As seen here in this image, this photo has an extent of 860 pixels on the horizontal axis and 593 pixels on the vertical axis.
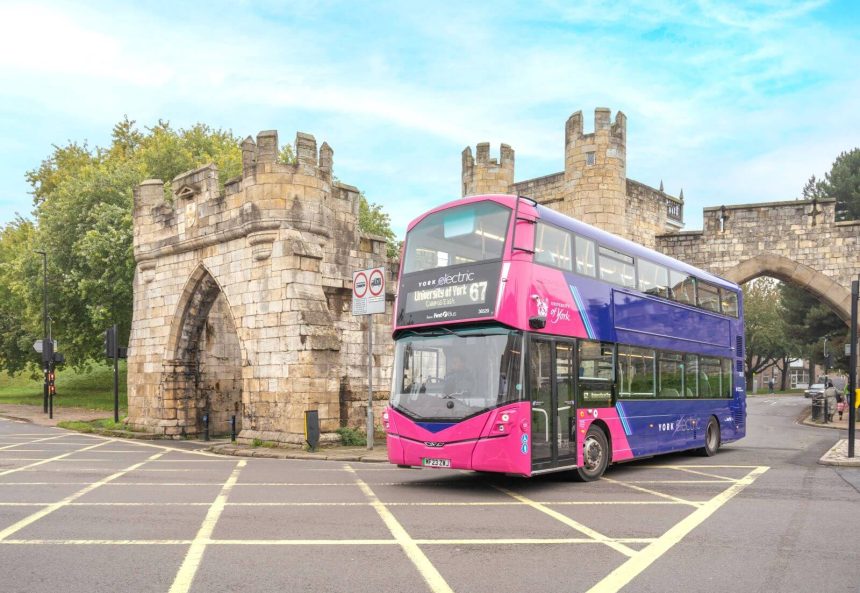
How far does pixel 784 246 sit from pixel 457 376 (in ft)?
58.0

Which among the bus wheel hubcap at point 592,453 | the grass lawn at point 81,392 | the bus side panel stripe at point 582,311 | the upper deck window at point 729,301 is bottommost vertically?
the grass lawn at point 81,392

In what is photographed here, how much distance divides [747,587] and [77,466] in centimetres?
1119

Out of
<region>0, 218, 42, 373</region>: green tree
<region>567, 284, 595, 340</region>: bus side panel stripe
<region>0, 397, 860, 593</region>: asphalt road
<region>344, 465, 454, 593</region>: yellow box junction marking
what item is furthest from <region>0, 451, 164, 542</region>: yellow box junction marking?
<region>0, 218, 42, 373</region>: green tree

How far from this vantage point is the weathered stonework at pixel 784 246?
75.3 feet

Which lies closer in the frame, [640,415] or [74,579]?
[74,579]

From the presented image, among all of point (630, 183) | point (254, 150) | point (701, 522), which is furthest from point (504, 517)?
point (630, 183)

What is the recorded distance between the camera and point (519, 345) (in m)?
9.62

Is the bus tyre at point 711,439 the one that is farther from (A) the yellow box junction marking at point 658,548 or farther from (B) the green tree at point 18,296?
(B) the green tree at point 18,296

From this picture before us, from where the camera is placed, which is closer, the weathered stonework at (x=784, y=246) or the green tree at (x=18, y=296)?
the weathered stonework at (x=784, y=246)

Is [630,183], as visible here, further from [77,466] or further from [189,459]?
[77,466]

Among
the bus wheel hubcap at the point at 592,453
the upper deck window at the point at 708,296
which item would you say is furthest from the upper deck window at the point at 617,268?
the upper deck window at the point at 708,296

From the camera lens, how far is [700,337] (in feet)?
47.7

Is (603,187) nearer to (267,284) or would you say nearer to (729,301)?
(729,301)

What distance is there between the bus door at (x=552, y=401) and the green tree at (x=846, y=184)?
29.5 m
